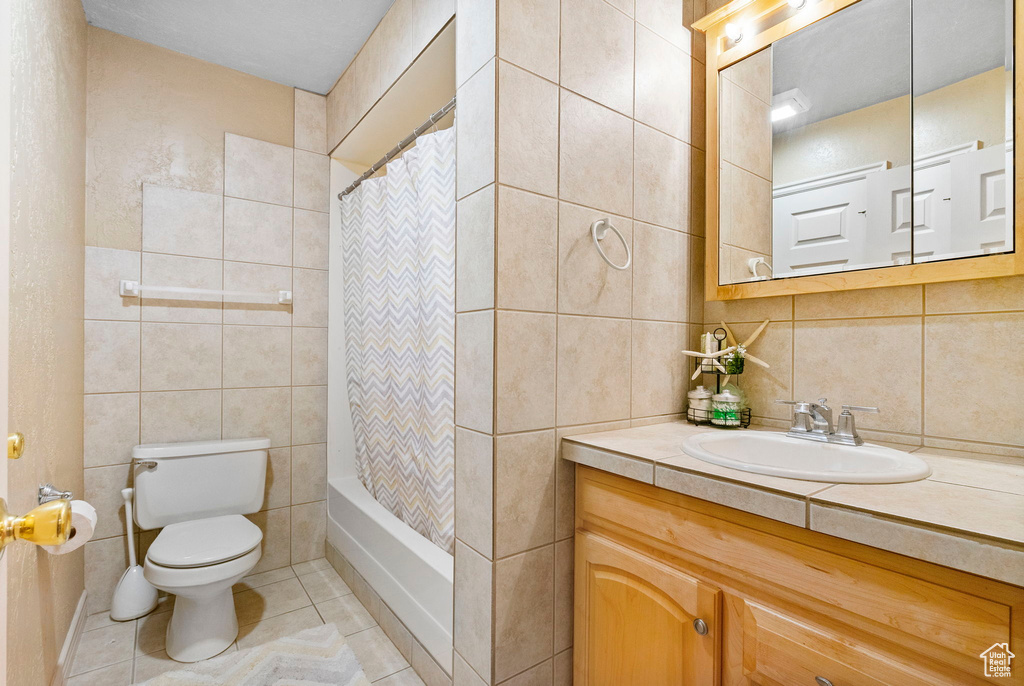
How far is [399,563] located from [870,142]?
1.95 m

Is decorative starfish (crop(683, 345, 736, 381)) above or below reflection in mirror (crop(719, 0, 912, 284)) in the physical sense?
below

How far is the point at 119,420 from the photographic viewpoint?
201 cm

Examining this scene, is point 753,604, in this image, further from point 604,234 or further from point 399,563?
point 399,563

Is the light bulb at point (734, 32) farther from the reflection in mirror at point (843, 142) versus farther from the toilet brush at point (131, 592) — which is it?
the toilet brush at point (131, 592)

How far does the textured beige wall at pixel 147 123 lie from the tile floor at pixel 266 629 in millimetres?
1535

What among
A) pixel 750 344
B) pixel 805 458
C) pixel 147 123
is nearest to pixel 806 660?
pixel 805 458

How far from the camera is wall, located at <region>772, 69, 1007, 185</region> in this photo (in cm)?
108

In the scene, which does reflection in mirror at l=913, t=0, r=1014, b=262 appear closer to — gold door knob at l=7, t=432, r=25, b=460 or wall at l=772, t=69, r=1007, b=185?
wall at l=772, t=69, r=1007, b=185

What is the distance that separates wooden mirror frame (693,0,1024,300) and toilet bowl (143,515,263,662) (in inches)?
74.5

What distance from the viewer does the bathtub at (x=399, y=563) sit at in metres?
1.49

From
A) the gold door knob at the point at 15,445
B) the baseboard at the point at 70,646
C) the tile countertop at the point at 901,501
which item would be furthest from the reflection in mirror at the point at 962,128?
the baseboard at the point at 70,646

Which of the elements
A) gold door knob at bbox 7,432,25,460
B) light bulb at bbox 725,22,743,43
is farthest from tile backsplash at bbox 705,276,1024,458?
gold door knob at bbox 7,432,25,460

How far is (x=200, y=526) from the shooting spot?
1.94m

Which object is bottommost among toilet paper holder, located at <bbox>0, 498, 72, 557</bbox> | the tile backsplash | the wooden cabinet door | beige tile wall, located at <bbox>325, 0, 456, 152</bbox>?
the wooden cabinet door
